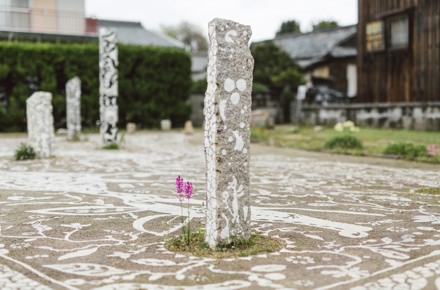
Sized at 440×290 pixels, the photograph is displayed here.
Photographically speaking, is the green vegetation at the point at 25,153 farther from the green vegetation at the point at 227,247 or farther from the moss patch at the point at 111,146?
the green vegetation at the point at 227,247

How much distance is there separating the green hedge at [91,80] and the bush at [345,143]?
1413 cm

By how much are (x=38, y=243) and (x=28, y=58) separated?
21.9 metres

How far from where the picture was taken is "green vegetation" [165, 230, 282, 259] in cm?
459

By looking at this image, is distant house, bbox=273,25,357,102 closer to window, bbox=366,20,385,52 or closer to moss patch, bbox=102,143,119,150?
window, bbox=366,20,385,52

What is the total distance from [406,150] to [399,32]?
36.0ft

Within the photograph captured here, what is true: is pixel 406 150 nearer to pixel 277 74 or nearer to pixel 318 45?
pixel 277 74

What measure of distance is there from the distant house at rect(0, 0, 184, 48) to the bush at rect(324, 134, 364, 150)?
16.7m

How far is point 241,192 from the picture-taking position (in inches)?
190

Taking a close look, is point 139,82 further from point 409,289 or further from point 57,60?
point 409,289

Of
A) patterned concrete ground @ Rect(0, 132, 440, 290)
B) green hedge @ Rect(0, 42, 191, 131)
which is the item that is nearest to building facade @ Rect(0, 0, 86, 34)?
green hedge @ Rect(0, 42, 191, 131)

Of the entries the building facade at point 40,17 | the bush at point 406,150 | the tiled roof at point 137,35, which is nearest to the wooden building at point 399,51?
the bush at point 406,150

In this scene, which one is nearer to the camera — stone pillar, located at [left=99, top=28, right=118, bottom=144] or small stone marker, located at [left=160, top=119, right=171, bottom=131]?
stone pillar, located at [left=99, top=28, right=118, bottom=144]

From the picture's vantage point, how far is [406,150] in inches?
513

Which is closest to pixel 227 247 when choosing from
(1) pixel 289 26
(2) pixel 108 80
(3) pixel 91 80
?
(2) pixel 108 80
